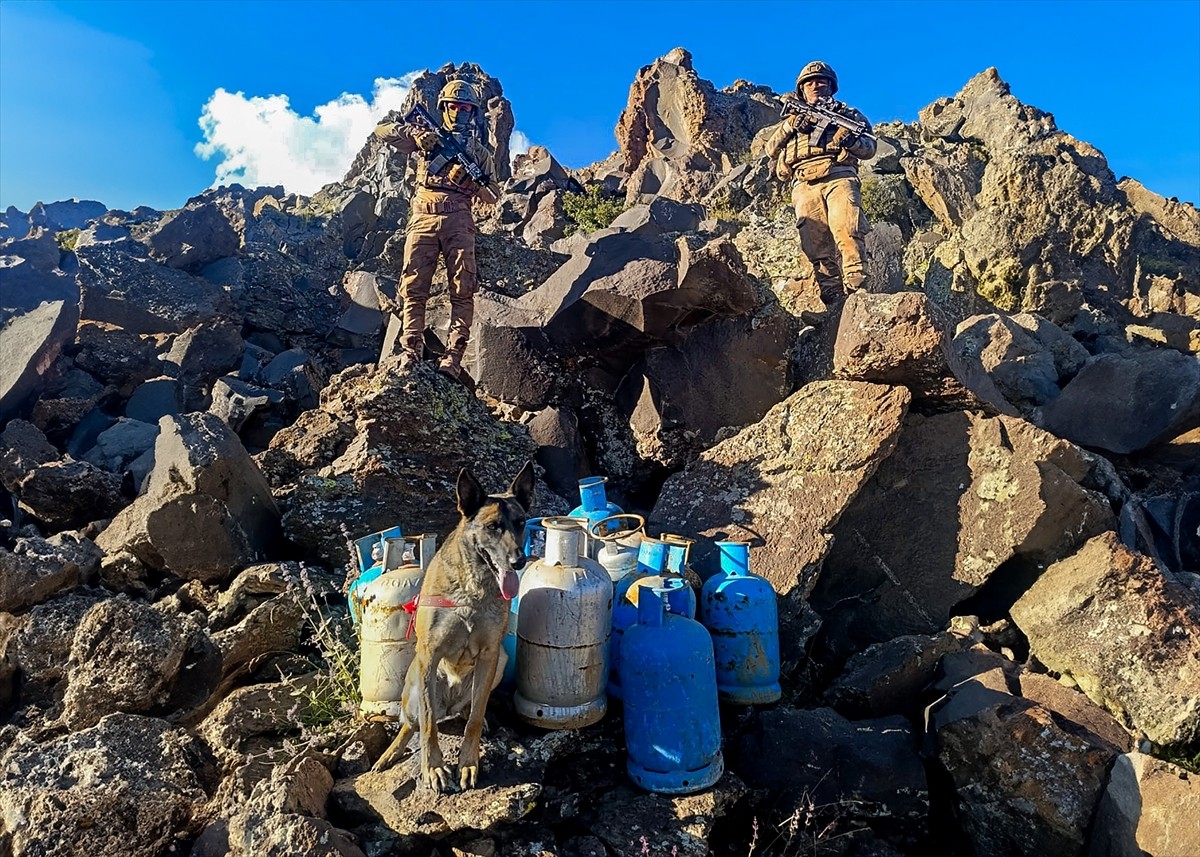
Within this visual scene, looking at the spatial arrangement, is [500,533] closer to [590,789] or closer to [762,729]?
[590,789]

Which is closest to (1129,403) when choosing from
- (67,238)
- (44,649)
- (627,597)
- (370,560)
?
(627,597)

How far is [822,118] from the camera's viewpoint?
25.0 ft

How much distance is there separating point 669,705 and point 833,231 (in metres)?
5.73

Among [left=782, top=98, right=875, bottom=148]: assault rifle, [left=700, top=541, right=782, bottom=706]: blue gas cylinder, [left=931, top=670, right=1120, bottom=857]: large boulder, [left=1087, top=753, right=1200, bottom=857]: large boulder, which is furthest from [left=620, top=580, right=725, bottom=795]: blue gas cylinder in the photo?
[left=782, top=98, right=875, bottom=148]: assault rifle

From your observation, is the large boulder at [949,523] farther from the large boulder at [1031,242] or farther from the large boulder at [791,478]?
the large boulder at [1031,242]

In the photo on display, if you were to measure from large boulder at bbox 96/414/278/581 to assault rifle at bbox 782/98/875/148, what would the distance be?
249 inches

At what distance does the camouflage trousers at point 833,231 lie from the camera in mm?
7223

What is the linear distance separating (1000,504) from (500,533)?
349cm

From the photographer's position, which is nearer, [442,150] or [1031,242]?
[442,150]

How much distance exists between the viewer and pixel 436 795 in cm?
276

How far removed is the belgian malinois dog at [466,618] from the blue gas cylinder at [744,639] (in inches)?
51.2

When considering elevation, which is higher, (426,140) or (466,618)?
(426,140)

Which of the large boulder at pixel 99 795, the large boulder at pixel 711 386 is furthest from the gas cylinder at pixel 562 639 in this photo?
the large boulder at pixel 711 386

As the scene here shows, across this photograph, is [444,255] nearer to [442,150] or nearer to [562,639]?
[442,150]
